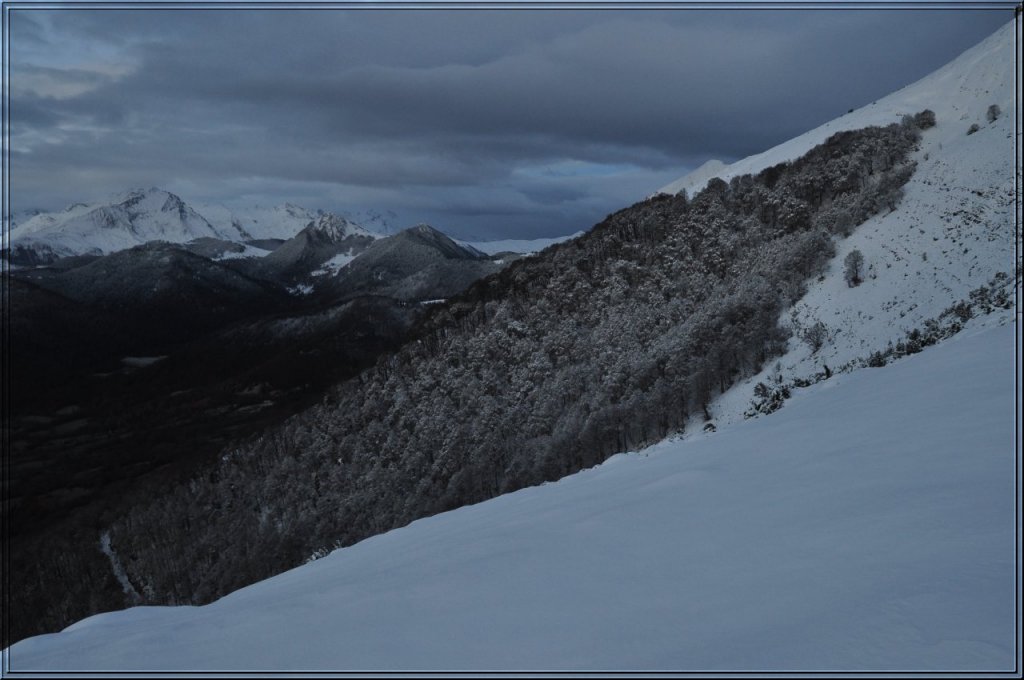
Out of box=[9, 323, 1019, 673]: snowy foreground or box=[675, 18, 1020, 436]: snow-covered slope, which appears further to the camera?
box=[675, 18, 1020, 436]: snow-covered slope

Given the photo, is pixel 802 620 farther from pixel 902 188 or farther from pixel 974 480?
pixel 902 188

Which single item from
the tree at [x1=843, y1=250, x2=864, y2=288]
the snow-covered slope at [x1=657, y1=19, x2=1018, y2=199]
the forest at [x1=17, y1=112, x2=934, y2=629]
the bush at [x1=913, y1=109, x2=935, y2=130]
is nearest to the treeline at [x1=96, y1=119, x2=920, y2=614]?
the forest at [x1=17, y1=112, x2=934, y2=629]

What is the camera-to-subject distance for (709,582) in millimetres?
4898

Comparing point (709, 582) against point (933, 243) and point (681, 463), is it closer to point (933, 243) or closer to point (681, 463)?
point (681, 463)

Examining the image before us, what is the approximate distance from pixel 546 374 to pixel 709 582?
1975 inches

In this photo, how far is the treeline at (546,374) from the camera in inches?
1626

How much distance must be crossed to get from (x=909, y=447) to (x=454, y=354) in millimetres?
58253

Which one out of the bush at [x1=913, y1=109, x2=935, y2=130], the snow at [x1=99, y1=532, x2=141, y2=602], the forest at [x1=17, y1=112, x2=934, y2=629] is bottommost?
the snow at [x1=99, y1=532, x2=141, y2=602]

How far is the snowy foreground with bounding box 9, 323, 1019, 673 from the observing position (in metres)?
3.76

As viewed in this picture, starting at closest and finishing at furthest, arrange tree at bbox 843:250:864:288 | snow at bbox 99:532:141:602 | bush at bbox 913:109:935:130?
tree at bbox 843:250:864:288, bush at bbox 913:109:935:130, snow at bbox 99:532:141:602

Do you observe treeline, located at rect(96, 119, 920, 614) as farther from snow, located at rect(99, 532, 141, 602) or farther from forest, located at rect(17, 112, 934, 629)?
snow, located at rect(99, 532, 141, 602)

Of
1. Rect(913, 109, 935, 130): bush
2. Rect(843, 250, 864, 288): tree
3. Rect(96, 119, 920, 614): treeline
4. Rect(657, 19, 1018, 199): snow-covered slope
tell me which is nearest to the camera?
Rect(843, 250, 864, 288): tree

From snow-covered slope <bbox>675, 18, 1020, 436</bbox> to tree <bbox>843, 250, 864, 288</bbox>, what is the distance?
412 millimetres

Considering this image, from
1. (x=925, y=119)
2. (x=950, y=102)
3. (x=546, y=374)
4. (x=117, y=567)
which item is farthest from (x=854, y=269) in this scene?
(x=117, y=567)
